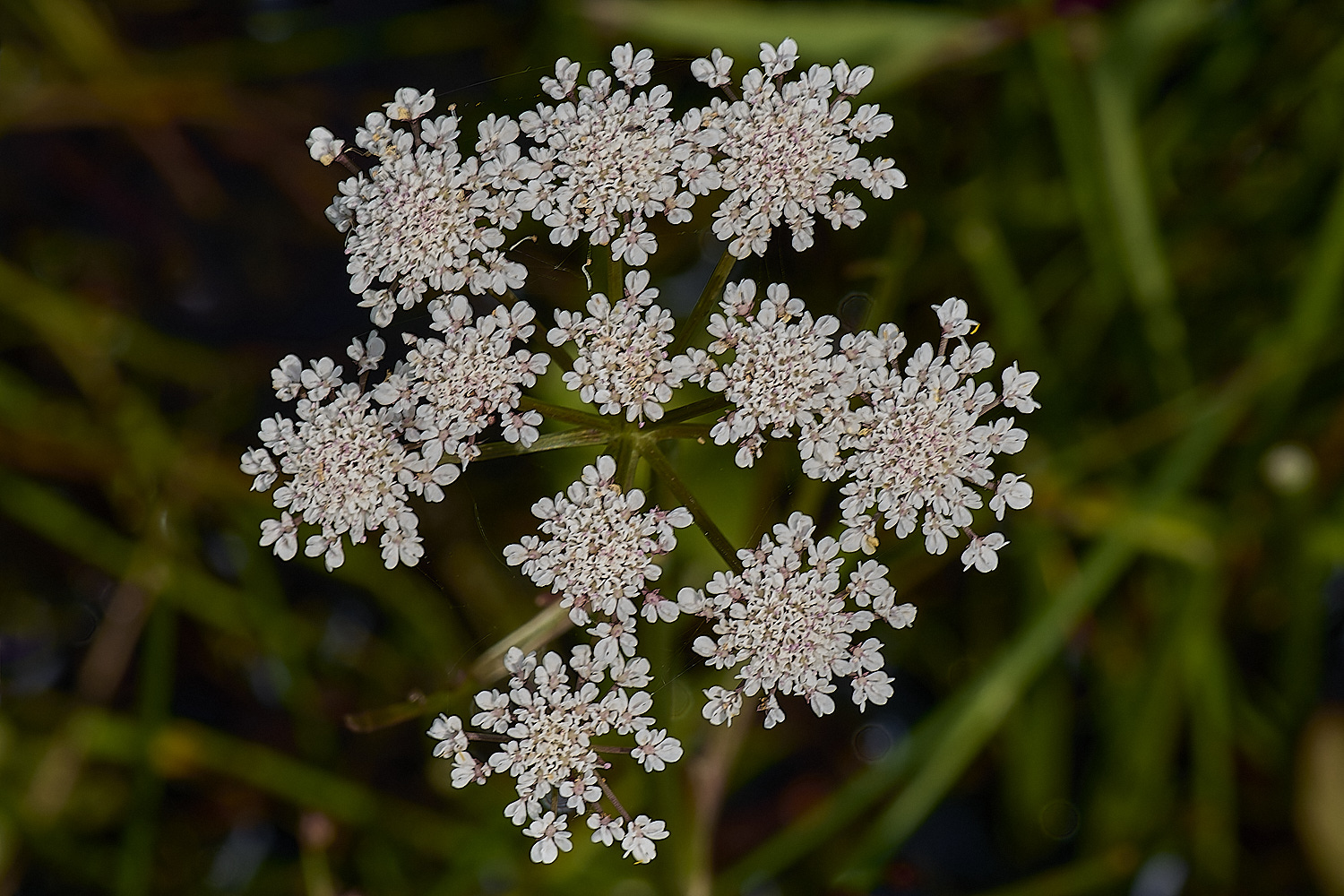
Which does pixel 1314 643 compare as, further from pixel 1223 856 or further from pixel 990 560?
pixel 990 560

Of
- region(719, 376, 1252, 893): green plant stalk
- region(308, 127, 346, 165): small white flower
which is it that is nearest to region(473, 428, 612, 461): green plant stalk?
region(308, 127, 346, 165): small white flower

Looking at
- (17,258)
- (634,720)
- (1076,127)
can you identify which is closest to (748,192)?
(634,720)

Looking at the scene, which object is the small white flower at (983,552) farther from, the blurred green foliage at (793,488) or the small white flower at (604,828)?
the small white flower at (604,828)

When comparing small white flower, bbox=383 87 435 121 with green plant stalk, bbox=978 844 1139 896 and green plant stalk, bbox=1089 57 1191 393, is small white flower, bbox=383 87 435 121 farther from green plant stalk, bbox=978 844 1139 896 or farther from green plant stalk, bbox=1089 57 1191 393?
green plant stalk, bbox=978 844 1139 896

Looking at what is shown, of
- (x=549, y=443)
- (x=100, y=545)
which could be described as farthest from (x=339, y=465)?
(x=100, y=545)

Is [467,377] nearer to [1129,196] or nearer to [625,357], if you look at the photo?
[625,357]
